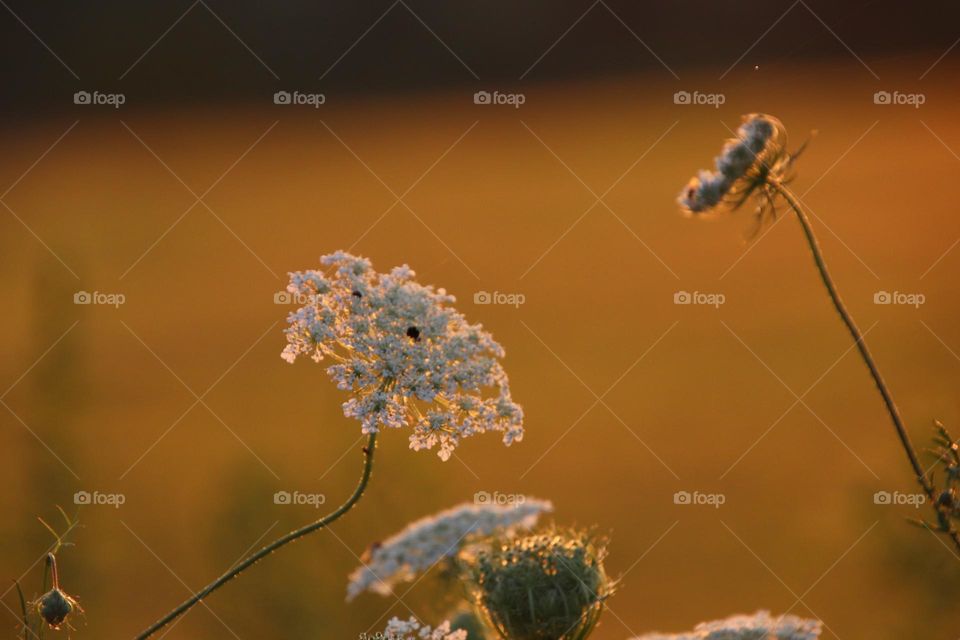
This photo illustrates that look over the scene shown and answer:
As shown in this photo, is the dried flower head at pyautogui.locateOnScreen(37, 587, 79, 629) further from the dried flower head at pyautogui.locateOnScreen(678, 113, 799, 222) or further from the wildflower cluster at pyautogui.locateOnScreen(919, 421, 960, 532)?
the wildflower cluster at pyautogui.locateOnScreen(919, 421, 960, 532)

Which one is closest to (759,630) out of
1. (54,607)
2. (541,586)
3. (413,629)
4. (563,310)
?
(541,586)

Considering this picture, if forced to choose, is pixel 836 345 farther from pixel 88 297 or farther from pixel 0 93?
pixel 0 93

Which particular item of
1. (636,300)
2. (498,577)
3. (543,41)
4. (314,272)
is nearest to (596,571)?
(498,577)

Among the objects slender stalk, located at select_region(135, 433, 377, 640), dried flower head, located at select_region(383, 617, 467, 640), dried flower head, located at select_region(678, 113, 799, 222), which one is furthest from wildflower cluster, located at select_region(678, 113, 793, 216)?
dried flower head, located at select_region(383, 617, 467, 640)

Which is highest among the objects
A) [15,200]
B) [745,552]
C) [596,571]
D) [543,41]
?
[543,41]

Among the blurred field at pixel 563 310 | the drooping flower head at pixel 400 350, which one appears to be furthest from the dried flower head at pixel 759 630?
the blurred field at pixel 563 310

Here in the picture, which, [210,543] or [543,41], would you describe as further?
[543,41]
